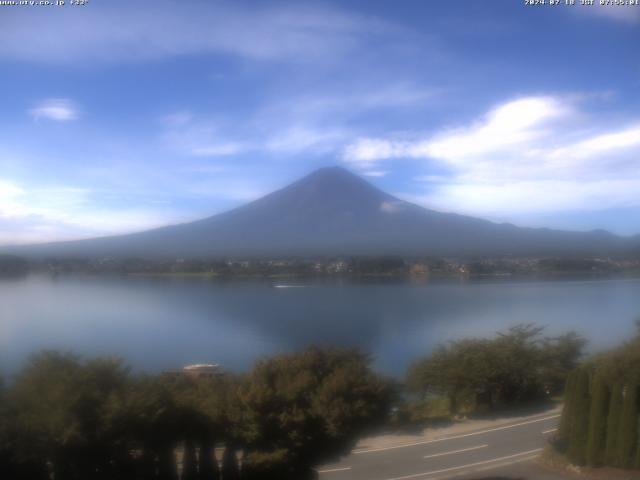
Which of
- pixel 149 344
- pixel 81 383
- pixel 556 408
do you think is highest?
pixel 81 383

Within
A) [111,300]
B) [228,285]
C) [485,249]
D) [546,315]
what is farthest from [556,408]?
[485,249]

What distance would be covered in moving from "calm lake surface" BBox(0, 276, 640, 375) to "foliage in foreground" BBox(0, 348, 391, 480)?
303cm

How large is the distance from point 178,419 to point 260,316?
46.3 ft

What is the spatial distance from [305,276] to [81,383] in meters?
24.9

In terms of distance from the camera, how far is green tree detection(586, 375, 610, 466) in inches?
251

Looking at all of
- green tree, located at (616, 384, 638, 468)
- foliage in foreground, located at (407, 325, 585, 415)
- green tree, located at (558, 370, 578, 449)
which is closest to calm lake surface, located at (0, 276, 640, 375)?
foliage in foreground, located at (407, 325, 585, 415)

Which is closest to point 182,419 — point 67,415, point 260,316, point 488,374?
point 67,415

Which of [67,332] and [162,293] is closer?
[67,332]

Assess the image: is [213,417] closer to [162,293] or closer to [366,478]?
[366,478]

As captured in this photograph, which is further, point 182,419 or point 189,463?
point 189,463

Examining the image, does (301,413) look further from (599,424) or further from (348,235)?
(348,235)

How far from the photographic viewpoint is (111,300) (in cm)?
1902

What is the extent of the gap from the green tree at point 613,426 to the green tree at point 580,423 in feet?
0.79

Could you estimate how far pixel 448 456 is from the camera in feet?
23.6
